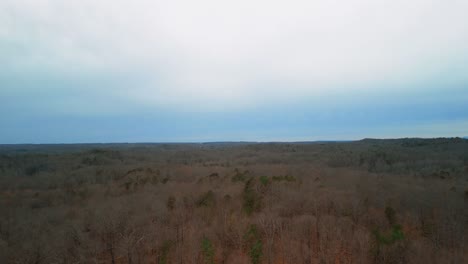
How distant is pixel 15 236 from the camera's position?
20.8ft

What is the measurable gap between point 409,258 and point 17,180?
1862 cm

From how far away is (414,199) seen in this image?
8430 millimetres

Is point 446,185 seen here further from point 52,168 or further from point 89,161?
point 89,161

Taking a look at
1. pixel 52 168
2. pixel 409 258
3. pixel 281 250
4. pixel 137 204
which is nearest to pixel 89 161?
pixel 52 168

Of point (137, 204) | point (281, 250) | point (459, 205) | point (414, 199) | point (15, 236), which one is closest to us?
point (281, 250)

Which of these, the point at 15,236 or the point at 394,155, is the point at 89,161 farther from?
the point at 394,155

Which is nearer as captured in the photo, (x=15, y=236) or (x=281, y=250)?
(x=281, y=250)

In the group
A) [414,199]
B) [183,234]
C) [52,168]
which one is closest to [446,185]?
[414,199]

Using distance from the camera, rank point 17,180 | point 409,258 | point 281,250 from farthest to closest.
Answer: point 17,180 < point 281,250 < point 409,258

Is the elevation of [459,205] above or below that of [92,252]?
above

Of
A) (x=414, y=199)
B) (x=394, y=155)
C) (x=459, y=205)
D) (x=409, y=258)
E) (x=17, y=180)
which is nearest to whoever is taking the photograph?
(x=409, y=258)

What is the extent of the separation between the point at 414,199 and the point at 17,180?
63.5 feet

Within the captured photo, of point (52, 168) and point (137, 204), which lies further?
point (52, 168)

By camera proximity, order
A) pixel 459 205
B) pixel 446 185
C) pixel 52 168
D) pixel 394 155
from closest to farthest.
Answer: pixel 459 205 < pixel 446 185 < pixel 52 168 < pixel 394 155
